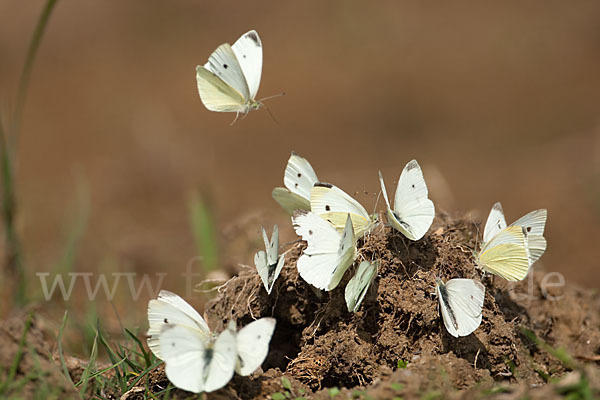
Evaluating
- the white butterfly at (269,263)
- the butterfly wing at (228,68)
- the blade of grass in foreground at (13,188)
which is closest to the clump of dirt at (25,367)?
the white butterfly at (269,263)

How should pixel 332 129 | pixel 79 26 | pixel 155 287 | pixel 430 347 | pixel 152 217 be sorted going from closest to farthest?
pixel 430 347, pixel 155 287, pixel 152 217, pixel 332 129, pixel 79 26

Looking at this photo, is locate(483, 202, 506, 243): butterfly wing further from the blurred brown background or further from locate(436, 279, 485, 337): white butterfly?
the blurred brown background

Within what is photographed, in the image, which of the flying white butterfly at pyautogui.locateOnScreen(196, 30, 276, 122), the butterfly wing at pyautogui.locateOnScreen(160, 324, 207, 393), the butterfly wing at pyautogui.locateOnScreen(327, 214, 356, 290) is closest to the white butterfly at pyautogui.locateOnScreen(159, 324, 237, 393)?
the butterfly wing at pyautogui.locateOnScreen(160, 324, 207, 393)

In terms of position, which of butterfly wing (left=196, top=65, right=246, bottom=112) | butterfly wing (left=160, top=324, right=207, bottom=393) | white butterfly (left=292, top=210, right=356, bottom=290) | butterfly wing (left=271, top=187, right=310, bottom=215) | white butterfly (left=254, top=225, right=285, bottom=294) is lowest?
butterfly wing (left=160, top=324, right=207, bottom=393)

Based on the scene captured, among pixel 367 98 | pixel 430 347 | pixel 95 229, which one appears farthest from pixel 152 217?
pixel 430 347

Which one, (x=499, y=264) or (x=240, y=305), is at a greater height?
(x=499, y=264)

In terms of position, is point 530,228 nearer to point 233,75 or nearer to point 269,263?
point 269,263

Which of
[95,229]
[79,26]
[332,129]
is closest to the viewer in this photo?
[95,229]

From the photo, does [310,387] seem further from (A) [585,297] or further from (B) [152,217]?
(B) [152,217]
